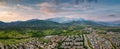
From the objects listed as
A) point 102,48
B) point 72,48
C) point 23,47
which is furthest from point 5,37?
point 102,48

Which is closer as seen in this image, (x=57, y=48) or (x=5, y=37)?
(x=57, y=48)

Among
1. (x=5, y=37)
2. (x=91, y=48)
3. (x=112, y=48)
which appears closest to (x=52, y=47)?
(x=91, y=48)

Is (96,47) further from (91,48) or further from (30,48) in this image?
(30,48)

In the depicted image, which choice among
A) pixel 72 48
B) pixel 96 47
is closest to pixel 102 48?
pixel 96 47

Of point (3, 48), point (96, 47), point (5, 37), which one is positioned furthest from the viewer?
point (5, 37)

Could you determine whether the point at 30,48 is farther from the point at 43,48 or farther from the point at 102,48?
the point at 102,48

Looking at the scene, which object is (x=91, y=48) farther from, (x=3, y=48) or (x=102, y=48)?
(x=3, y=48)

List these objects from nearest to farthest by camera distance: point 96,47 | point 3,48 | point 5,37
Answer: point 3,48, point 96,47, point 5,37

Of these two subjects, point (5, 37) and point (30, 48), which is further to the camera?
point (5, 37)
